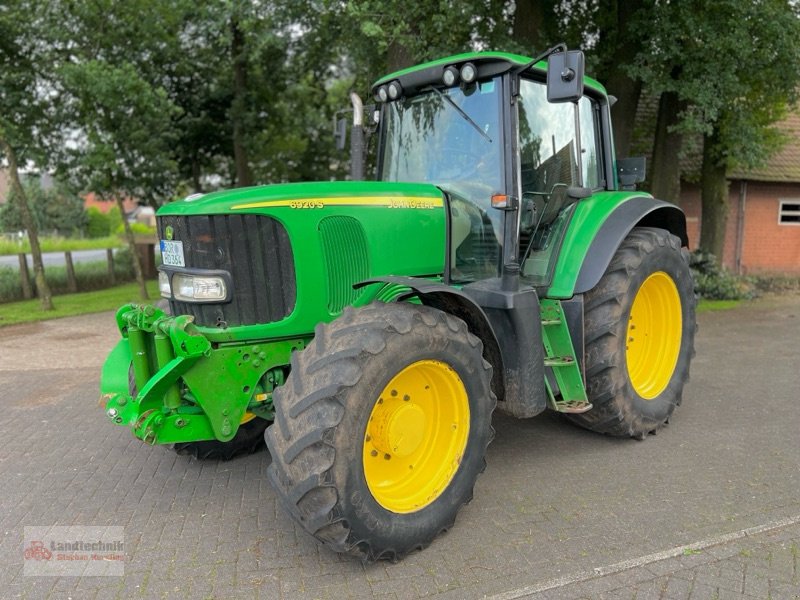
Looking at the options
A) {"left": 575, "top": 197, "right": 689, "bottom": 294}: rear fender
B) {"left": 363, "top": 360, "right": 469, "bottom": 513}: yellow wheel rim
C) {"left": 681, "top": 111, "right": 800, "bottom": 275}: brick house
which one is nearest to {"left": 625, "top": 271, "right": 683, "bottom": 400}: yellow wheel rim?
{"left": 575, "top": 197, "right": 689, "bottom": 294}: rear fender

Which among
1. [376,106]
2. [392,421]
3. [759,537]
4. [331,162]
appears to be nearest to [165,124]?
[331,162]

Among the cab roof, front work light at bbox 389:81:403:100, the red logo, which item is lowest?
the red logo

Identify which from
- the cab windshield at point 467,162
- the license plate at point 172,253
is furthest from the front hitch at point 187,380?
the cab windshield at point 467,162

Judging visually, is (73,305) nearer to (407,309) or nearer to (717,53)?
(407,309)

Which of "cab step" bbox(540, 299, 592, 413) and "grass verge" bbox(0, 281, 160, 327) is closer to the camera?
"cab step" bbox(540, 299, 592, 413)

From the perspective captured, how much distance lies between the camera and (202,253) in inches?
135

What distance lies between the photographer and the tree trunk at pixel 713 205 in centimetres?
1260

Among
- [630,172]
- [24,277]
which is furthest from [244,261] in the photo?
[24,277]

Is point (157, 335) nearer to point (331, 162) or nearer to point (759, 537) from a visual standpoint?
point (759, 537)

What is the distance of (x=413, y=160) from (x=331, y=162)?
1429cm

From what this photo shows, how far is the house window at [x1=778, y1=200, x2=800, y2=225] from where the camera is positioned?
651 inches

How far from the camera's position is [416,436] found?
3.33 meters

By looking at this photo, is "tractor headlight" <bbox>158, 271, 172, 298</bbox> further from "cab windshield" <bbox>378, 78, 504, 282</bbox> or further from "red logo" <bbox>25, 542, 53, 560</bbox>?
"cab windshield" <bbox>378, 78, 504, 282</bbox>

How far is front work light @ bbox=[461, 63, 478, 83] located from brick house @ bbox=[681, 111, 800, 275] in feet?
44.1
